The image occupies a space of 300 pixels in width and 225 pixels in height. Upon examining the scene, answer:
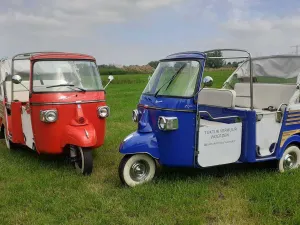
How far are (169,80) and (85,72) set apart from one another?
6.70 feet

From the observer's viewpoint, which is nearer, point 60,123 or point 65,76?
point 60,123

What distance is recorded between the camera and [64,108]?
6469 millimetres

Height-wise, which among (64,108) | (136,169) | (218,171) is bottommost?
(218,171)

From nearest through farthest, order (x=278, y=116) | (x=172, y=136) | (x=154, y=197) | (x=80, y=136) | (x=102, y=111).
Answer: (x=154, y=197) → (x=172, y=136) → (x=278, y=116) → (x=80, y=136) → (x=102, y=111)

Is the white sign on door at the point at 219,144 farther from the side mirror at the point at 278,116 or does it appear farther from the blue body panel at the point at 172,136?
the side mirror at the point at 278,116

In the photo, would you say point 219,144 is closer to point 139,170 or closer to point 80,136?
point 139,170

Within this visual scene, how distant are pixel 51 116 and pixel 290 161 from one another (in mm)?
4097

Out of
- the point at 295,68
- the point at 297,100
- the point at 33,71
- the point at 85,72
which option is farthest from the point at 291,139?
the point at 33,71

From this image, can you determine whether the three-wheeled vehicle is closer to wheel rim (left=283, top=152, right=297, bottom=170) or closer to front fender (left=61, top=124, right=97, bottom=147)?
front fender (left=61, top=124, right=97, bottom=147)

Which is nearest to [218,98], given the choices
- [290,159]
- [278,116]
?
[278,116]

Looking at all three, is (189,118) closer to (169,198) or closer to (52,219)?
(169,198)

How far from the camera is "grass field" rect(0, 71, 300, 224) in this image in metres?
4.51

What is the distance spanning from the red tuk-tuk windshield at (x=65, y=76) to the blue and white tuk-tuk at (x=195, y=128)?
1401mm

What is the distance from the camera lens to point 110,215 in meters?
4.59
